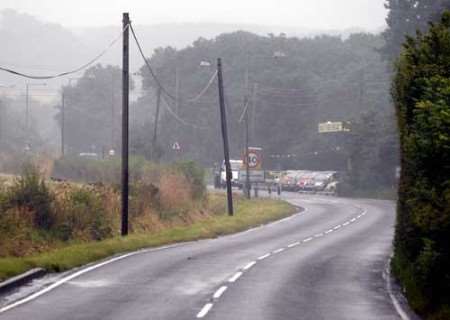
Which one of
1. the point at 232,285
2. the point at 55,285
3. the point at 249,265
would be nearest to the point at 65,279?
the point at 55,285

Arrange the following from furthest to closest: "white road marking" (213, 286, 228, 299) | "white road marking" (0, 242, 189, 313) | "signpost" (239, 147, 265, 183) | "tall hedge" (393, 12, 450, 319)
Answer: "signpost" (239, 147, 265, 183), "white road marking" (213, 286, 228, 299), "white road marking" (0, 242, 189, 313), "tall hedge" (393, 12, 450, 319)

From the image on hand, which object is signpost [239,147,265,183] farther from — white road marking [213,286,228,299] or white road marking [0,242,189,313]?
white road marking [213,286,228,299]

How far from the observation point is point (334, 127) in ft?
295

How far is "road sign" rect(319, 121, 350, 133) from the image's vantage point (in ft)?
276

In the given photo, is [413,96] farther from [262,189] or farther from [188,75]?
[188,75]

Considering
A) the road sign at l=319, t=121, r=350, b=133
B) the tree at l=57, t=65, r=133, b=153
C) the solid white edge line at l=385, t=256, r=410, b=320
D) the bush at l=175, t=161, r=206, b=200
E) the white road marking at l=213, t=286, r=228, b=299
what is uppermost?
the tree at l=57, t=65, r=133, b=153

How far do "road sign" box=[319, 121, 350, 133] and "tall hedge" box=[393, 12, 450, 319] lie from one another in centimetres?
6231

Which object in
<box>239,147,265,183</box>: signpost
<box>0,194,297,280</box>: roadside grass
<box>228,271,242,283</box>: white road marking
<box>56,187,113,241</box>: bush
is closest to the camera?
<box>228,271,242,283</box>: white road marking

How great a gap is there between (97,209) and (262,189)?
2269 inches

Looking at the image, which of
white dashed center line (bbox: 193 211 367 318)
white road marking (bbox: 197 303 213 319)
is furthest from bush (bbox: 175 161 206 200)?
white road marking (bbox: 197 303 213 319)

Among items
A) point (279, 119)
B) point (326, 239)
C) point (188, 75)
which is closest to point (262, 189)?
point (279, 119)

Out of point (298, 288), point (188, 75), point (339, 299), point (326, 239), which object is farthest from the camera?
point (188, 75)

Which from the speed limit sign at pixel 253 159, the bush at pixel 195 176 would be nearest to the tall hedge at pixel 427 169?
the bush at pixel 195 176

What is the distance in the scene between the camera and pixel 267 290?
21.1 metres
